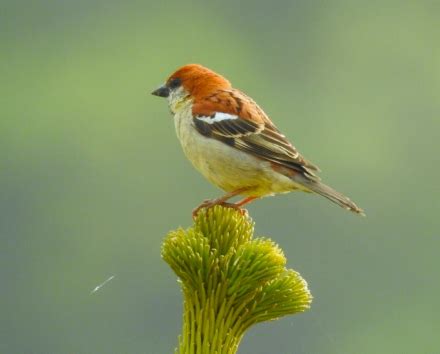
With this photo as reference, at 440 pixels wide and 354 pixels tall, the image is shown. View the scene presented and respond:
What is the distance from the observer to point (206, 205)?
523 cm

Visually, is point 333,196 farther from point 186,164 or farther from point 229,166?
point 186,164

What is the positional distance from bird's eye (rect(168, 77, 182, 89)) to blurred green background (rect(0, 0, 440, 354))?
99.7ft

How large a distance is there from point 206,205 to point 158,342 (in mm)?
38426

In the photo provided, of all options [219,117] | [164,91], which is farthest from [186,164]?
[219,117]

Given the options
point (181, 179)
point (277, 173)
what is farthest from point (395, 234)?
point (277, 173)

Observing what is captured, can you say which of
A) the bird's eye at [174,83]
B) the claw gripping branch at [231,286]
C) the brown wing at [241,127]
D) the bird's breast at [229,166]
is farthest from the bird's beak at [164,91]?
the claw gripping branch at [231,286]

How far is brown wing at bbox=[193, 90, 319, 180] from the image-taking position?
667 centimetres

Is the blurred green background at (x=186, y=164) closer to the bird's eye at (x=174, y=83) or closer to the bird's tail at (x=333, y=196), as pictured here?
the bird's eye at (x=174, y=83)

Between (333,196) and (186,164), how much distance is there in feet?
175

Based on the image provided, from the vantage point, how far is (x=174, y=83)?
7.28 metres

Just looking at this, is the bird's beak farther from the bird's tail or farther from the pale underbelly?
the bird's tail

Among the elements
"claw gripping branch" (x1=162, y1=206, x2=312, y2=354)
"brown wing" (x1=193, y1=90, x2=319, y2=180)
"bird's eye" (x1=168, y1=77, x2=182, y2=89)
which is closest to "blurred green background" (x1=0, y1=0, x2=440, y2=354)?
"bird's eye" (x1=168, y1=77, x2=182, y2=89)

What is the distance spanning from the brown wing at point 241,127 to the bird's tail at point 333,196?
161mm

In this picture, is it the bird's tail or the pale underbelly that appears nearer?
the bird's tail
